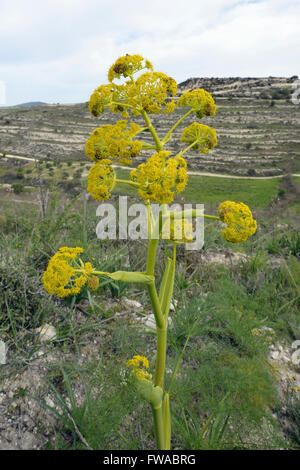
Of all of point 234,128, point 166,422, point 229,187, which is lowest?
point 166,422

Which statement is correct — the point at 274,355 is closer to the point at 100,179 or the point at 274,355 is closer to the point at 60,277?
the point at 60,277

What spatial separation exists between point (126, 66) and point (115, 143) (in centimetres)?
48

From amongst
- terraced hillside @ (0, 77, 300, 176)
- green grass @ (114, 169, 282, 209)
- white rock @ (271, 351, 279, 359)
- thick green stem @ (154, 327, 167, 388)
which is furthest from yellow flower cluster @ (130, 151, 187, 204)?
terraced hillside @ (0, 77, 300, 176)

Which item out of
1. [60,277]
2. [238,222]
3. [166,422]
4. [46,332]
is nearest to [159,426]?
[166,422]

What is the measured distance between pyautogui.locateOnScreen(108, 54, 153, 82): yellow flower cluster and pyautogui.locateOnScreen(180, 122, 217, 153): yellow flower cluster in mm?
463

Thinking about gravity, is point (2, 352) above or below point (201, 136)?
below

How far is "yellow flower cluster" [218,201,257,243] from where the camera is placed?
1578 mm

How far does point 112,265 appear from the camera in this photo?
399 cm

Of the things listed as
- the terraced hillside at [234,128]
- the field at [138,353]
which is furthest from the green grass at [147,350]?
the terraced hillside at [234,128]

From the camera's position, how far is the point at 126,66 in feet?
5.25

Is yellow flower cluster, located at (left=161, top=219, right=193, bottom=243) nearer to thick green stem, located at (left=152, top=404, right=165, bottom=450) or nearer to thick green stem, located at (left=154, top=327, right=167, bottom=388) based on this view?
thick green stem, located at (left=154, top=327, right=167, bottom=388)

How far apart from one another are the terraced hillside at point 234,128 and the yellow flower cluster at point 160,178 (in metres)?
31.6
